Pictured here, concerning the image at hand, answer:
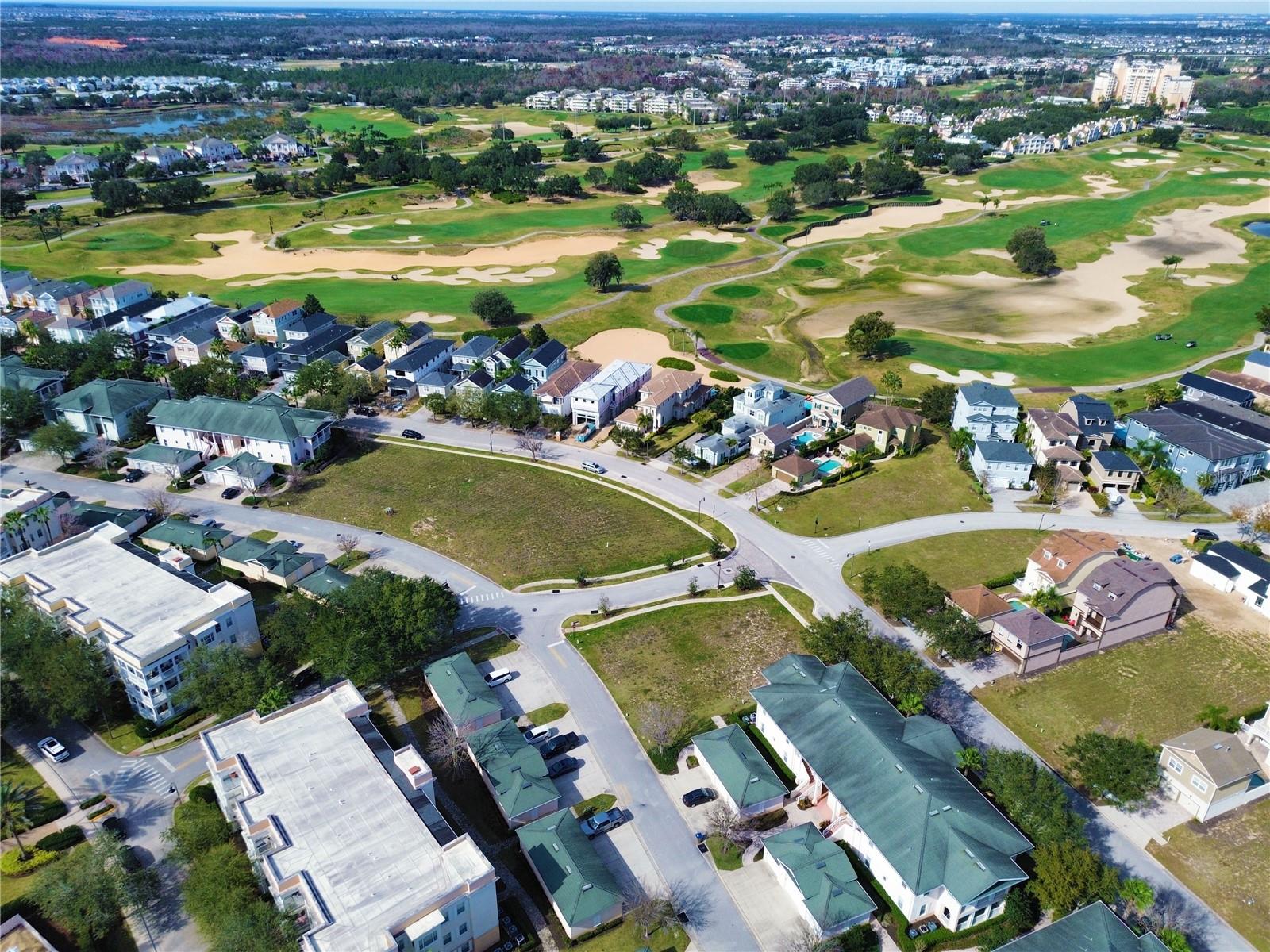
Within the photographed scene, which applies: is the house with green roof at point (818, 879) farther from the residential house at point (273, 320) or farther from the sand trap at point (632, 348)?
the residential house at point (273, 320)

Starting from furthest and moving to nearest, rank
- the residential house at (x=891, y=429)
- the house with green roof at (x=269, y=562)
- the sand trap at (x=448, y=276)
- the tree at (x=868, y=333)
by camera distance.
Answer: the sand trap at (x=448, y=276)
the tree at (x=868, y=333)
the residential house at (x=891, y=429)
the house with green roof at (x=269, y=562)

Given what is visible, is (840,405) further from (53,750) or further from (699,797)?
(53,750)

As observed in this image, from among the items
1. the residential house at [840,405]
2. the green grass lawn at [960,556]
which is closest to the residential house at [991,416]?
the residential house at [840,405]

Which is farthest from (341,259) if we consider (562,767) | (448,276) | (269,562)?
(562,767)

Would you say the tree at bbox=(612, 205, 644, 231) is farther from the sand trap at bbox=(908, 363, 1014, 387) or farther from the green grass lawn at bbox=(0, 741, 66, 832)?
the green grass lawn at bbox=(0, 741, 66, 832)

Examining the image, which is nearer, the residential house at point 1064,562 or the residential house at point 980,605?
the residential house at point 980,605

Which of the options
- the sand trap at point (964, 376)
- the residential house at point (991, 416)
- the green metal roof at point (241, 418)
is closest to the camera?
the green metal roof at point (241, 418)

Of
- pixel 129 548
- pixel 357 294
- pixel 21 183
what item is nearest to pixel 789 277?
pixel 357 294
